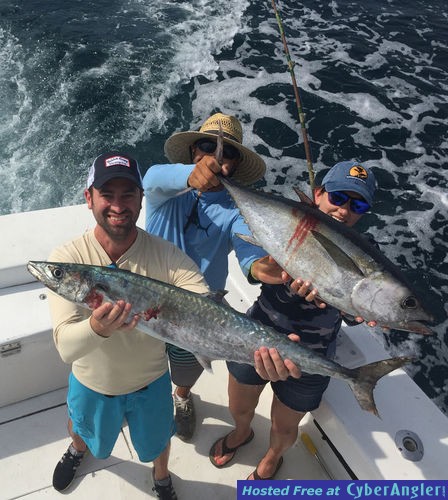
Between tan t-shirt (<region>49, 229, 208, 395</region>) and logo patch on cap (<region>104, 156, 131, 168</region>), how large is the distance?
405 mm

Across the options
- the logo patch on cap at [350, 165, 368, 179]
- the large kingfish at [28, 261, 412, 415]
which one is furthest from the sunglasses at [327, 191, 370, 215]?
the large kingfish at [28, 261, 412, 415]

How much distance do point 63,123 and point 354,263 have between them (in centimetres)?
696

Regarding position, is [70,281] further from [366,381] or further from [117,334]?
[366,381]

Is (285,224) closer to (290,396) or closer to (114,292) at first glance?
(114,292)

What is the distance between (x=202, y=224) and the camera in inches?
112

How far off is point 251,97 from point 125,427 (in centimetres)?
737

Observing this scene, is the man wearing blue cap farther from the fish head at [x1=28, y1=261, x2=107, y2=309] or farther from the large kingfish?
the fish head at [x1=28, y1=261, x2=107, y2=309]

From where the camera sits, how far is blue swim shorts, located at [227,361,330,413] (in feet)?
8.60

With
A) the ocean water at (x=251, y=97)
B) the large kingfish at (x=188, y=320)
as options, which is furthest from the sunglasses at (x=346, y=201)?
the ocean water at (x=251, y=97)

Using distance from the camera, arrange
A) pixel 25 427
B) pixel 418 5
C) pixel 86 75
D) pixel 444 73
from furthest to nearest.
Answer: pixel 418 5 → pixel 444 73 → pixel 86 75 → pixel 25 427

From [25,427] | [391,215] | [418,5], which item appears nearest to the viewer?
[25,427]

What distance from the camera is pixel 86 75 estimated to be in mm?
8641

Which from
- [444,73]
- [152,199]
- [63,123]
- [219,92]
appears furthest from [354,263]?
[444,73]

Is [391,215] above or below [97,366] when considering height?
below
